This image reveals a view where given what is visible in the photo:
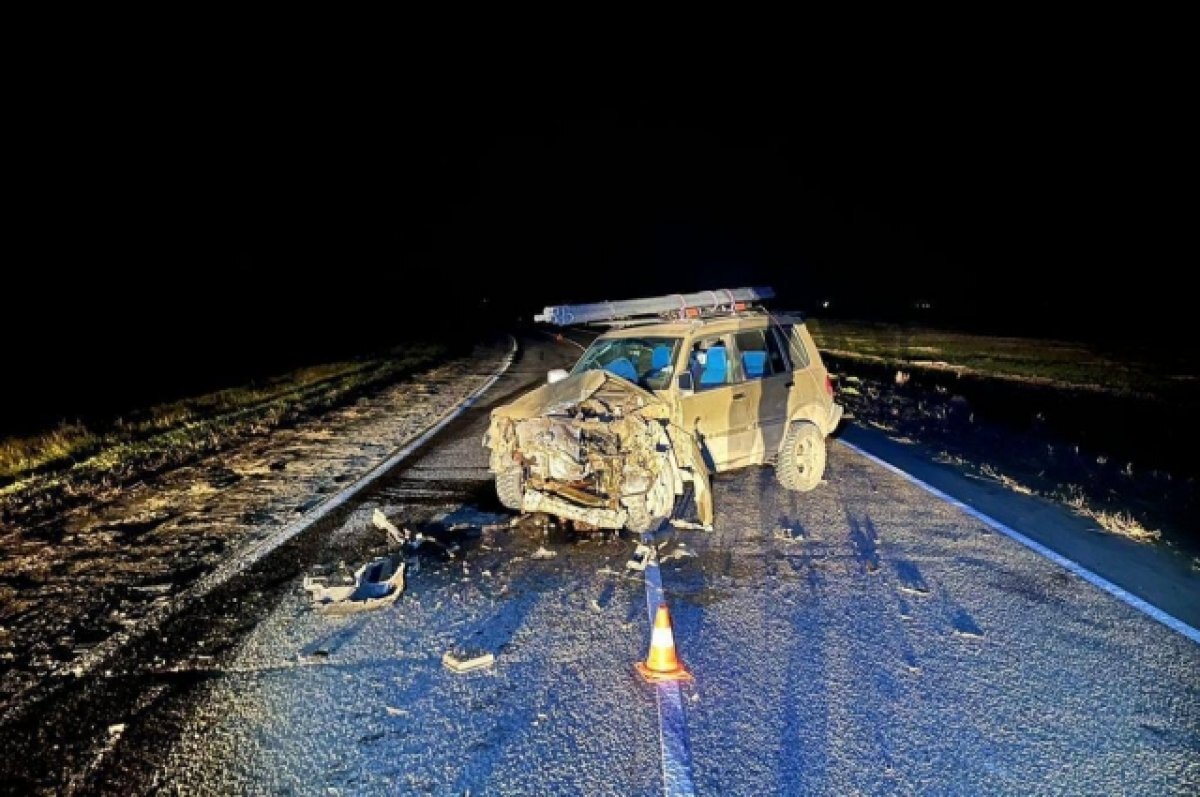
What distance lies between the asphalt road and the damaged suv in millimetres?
609

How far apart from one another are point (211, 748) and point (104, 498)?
5.56 meters

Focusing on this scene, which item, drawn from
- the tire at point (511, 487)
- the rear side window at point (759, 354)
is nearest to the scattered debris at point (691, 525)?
the tire at point (511, 487)

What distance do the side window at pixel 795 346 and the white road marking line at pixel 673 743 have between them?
5048 mm

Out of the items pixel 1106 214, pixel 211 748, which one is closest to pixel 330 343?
pixel 211 748

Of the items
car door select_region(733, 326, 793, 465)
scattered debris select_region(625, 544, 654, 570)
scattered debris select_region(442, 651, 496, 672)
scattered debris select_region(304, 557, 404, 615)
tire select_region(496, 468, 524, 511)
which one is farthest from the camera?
car door select_region(733, 326, 793, 465)

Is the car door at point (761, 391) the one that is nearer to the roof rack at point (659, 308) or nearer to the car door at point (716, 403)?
the car door at point (716, 403)

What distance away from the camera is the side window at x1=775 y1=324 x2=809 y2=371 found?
8.31 meters

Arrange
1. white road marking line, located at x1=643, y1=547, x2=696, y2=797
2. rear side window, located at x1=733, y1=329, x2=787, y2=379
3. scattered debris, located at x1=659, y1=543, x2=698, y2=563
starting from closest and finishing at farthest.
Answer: white road marking line, located at x1=643, y1=547, x2=696, y2=797
scattered debris, located at x1=659, y1=543, x2=698, y2=563
rear side window, located at x1=733, y1=329, x2=787, y2=379

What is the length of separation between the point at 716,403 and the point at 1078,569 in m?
3.19

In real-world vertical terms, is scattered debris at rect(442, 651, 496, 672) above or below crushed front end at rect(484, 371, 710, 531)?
below

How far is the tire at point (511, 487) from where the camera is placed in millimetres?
6902

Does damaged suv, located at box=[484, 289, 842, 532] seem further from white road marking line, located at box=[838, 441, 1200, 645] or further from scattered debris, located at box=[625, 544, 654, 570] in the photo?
white road marking line, located at box=[838, 441, 1200, 645]

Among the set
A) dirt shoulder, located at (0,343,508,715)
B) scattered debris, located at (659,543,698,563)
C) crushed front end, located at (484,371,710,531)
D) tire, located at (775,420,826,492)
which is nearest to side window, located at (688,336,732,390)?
crushed front end, located at (484,371,710,531)

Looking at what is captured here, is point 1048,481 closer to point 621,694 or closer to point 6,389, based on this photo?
point 621,694
